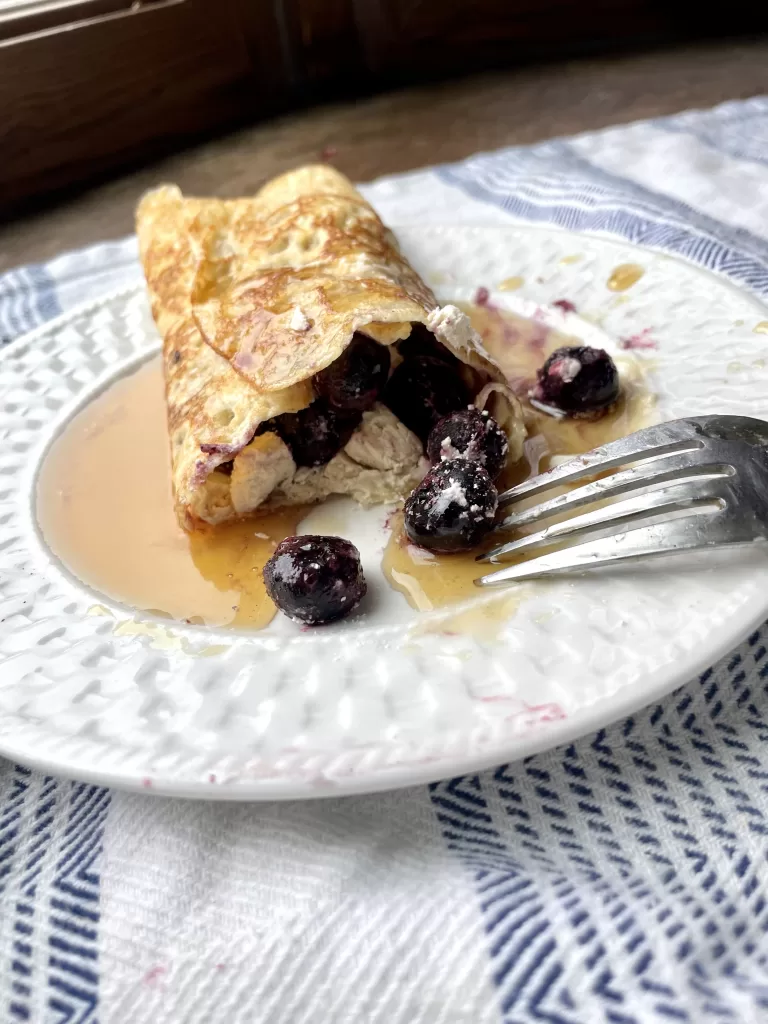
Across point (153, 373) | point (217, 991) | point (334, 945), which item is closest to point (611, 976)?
point (334, 945)

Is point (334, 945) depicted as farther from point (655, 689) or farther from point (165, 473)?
point (165, 473)

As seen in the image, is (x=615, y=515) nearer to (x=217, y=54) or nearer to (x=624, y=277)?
(x=624, y=277)

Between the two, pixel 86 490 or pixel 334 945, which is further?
pixel 86 490

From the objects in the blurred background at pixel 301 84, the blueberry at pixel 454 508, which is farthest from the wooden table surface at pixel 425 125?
the blueberry at pixel 454 508

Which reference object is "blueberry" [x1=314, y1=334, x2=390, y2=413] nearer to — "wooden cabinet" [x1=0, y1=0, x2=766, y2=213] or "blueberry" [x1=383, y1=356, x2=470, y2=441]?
"blueberry" [x1=383, y1=356, x2=470, y2=441]

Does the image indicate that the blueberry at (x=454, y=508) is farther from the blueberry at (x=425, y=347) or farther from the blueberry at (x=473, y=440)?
the blueberry at (x=425, y=347)

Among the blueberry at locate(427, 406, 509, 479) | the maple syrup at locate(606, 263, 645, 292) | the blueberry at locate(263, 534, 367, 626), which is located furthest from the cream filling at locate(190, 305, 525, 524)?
the maple syrup at locate(606, 263, 645, 292)

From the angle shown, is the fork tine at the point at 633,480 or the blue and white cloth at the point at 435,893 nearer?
the blue and white cloth at the point at 435,893
